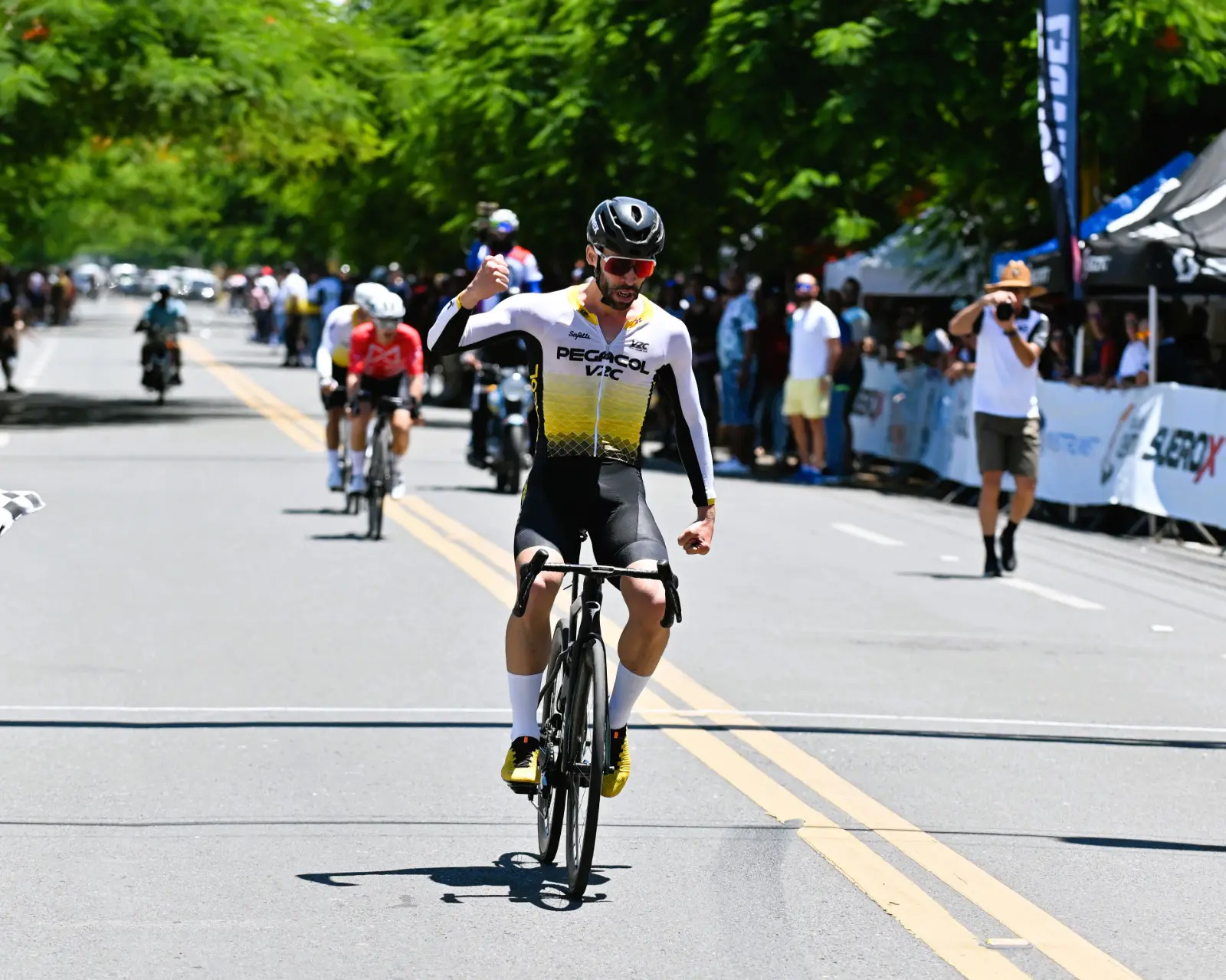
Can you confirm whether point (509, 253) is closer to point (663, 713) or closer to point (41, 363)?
point (663, 713)

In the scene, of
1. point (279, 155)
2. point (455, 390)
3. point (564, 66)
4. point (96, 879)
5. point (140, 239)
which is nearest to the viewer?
point (96, 879)

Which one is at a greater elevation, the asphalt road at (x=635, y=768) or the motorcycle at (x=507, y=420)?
the motorcycle at (x=507, y=420)

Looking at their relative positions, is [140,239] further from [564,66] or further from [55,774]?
[55,774]

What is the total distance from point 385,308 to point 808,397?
705 centimetres

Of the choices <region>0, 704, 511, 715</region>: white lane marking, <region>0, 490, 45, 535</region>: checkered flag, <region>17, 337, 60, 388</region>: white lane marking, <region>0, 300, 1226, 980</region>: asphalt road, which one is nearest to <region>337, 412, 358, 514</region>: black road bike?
<region>0, 300, 1226, 980</region>: asphalt road

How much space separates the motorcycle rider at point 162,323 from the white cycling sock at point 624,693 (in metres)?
27.3

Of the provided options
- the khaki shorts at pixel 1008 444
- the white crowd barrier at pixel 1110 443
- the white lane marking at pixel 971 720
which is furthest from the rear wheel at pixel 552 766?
the white crowd barrier at pixel 1110 443

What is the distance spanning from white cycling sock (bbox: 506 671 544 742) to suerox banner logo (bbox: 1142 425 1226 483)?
35.2ft

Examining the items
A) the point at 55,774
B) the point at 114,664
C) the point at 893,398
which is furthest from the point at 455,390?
the point at 55,774

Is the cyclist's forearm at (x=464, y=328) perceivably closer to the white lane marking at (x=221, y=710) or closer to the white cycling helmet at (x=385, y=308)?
the white lane marking at (x=221, y=710)

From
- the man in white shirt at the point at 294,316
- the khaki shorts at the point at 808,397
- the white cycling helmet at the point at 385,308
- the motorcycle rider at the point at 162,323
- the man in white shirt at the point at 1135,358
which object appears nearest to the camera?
the white cycling helmet at the point at 385,308

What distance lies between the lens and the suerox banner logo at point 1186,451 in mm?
16500

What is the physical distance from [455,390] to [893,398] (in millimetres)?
14912

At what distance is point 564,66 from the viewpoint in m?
29.6
